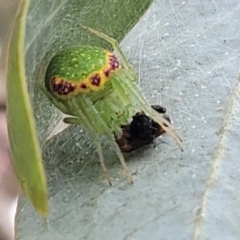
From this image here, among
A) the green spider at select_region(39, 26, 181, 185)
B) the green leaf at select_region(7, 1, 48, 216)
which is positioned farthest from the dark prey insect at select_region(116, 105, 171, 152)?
the green leaf at select_region(7, 1, 48, 216)

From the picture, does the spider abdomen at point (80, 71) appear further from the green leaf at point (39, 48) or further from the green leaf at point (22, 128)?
the green leaf at point (22, 128)

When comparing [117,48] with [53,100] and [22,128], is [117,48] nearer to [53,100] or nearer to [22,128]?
[53,100]

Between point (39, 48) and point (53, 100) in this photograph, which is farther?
point (53, 100)

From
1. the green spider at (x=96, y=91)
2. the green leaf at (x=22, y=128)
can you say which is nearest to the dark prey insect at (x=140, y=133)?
the green spider at (x=96, y=91)

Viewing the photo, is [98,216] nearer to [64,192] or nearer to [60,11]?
[64,192]

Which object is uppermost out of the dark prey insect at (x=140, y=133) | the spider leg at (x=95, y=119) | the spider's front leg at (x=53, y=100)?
the spider's front leg at (x=53, y=100)

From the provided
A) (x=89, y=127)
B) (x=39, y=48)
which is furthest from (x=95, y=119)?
(x=39, y=48)

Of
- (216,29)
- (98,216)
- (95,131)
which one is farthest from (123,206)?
(216,29)
